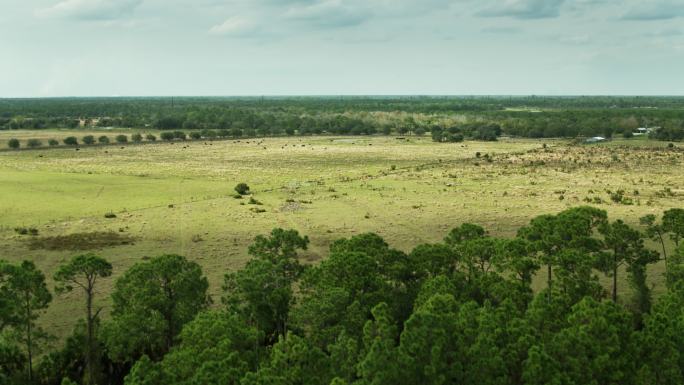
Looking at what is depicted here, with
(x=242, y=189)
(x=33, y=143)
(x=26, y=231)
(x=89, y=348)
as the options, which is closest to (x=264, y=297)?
(x=89, y=348)

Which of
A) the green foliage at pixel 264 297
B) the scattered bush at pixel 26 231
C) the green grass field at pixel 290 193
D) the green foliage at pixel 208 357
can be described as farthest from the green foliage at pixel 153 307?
the scattered bush at pixel 26 231

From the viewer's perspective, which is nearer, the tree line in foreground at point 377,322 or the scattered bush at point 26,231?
the tree line in foreground at point 377,322

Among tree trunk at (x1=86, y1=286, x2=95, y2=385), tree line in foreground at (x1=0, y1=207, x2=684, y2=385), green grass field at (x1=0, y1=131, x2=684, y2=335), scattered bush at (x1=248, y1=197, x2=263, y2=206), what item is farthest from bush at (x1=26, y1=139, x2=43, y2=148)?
tree trunk at (x1=86, y1=286, x2=95, y2=385)

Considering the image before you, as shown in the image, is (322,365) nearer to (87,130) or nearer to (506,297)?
(506,297)

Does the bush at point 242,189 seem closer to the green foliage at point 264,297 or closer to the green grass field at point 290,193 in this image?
the green grass field at point 290,193

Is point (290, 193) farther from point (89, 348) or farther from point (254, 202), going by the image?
point (89, 348)
